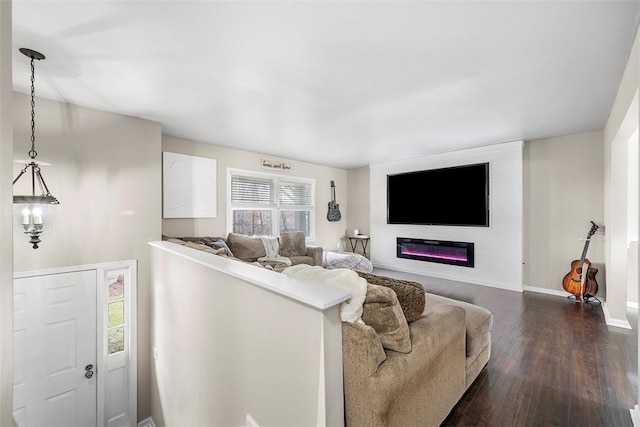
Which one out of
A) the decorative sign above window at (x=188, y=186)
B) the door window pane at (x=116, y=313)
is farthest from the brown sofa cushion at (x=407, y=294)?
the decorative sign above window at (x=188, y=186)

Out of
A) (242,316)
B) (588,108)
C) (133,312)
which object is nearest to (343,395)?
(242,316)

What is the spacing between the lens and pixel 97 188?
2801 millimetres

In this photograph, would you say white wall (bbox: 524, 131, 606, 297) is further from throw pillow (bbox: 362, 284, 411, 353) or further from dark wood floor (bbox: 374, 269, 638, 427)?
throw pillow (bbox: 362, 284, 411, 353)

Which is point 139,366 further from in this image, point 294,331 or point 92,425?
point 294,331

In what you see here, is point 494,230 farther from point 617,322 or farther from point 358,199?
point 358,199

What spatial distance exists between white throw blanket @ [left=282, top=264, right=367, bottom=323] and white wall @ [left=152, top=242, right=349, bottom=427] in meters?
0.10

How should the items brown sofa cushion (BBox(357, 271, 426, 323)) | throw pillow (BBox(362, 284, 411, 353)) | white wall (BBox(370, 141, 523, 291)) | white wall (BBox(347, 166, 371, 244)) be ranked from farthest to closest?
white wall (BBox(347, 166, 371, 244)) → white wall (BBox(370, 141, 523, 291)) → brown sofa cushion (BBox(357, 271, 426, 323)) → throw pillow (BBox(362, 284, 411, 353))

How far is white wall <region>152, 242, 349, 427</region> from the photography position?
3.46 ft

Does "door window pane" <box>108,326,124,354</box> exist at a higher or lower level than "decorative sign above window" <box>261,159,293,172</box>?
lower

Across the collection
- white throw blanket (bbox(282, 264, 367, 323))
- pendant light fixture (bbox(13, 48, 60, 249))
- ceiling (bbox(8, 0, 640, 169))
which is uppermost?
ceiling (bbox(8, 0, 640, 169))

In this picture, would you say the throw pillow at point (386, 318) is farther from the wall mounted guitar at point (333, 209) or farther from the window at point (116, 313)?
the wall mounted guitar at point (333, 209)

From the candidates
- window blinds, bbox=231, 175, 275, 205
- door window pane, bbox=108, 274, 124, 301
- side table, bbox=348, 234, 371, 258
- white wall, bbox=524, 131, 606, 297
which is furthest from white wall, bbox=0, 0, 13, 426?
side table, bbox=348, 234, 371, 258

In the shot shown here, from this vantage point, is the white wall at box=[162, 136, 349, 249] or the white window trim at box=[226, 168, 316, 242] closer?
the white wall at box=[162, 136, 349, 249]

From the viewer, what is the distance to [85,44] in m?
1.80
